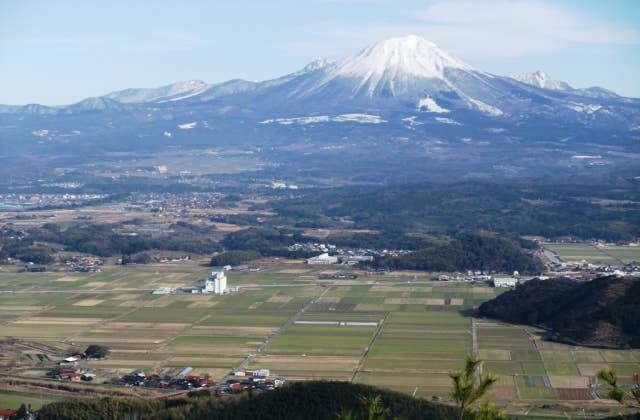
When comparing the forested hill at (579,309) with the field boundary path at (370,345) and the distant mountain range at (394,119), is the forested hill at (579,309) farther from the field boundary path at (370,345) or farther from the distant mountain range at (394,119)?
the distant mountain range at (394,119)

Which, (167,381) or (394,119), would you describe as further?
(394,119)

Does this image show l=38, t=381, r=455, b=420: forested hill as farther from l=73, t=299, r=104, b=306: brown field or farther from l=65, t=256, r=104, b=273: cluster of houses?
l=65, t=256, r=104, b=273: cluster of houses

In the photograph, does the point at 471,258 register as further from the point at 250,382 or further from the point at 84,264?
the point at 250,382

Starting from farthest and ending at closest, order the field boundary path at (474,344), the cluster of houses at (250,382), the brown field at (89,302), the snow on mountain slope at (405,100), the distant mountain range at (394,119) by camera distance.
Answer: the snow on mountain slope at (405,100) → the distant mountain range at (394,119) → the brown field at (89,302) → the field boundary path at (474,344) → the cluster of houses at (250,382)

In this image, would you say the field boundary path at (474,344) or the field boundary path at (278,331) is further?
the field boundary path at (278,331)

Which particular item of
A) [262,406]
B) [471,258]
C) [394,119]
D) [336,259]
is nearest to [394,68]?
[394,119]

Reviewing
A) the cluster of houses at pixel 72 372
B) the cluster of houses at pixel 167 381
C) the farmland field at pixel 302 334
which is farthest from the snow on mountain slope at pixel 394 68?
the cluster of houses at pixel 167 381

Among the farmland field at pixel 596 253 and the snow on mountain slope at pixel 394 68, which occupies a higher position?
the snow on mountain slope at pixel 394 68
